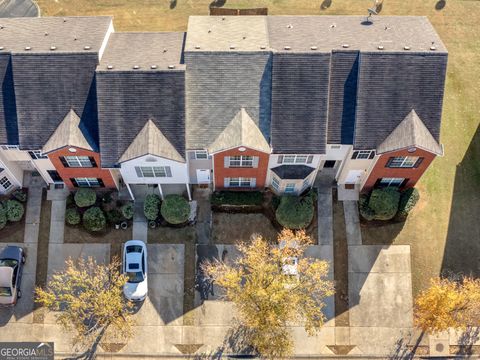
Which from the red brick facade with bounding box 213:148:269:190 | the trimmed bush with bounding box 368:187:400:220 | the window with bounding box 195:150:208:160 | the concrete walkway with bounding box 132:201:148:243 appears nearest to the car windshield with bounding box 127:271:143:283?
the concrete walkway with bounding box 132:201:148:243

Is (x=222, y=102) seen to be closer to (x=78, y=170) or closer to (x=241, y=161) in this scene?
(x=241, y=161)

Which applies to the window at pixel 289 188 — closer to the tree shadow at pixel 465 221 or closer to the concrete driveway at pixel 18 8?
the tree shadow at pixel 465 221

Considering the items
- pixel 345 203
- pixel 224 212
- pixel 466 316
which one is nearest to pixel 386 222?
pixel 345 203

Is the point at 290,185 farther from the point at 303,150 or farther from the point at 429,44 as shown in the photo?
the point at 429,44

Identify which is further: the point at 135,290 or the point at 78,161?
the point at 135,290

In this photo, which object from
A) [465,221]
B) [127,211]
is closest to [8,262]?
[127,211]

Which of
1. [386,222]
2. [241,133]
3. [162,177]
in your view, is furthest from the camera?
[386,222]

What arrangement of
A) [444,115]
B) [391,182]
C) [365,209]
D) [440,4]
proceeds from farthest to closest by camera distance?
1. [440,4]
2. [444,115]
3. [365,209]
4. [391,182]
